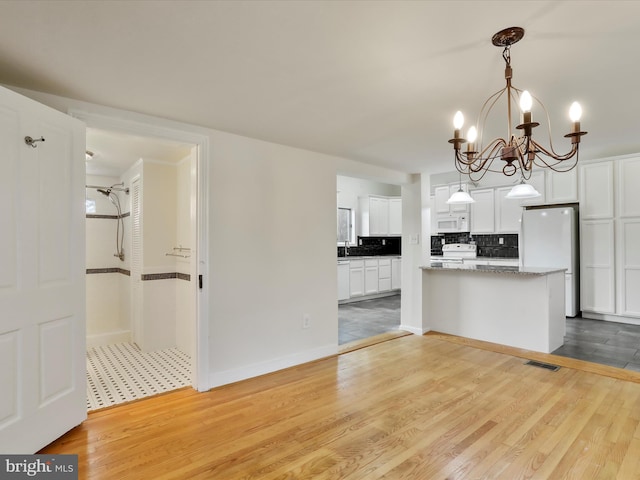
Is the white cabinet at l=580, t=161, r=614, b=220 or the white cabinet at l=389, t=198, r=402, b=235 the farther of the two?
the white cabinet at l=389, t=198, r=402, b=235

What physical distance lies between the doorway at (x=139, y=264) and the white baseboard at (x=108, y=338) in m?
0.01

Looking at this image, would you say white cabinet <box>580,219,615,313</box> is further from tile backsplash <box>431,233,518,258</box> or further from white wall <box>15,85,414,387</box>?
white wall <box>15,85,414,387</box>

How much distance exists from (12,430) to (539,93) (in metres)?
3.67

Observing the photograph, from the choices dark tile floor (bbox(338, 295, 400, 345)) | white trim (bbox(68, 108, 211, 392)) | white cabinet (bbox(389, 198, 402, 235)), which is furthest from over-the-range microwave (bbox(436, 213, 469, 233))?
white trim (bbox(68, 108, 211, 392))

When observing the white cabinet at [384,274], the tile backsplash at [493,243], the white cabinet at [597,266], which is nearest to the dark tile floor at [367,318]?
the white cabinet at [384,274]

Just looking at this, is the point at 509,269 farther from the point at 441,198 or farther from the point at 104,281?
the point at 104,281

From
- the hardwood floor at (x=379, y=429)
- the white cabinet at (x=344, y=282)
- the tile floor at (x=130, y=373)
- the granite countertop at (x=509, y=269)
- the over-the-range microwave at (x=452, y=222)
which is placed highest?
the over-the-range microwave at (x=452, y=222)

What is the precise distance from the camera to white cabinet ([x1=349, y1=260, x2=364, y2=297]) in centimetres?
683

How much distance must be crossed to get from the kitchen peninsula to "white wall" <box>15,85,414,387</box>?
66.1 inches

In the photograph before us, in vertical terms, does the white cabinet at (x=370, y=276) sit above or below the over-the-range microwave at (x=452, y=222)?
below

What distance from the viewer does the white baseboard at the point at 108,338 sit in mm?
4180

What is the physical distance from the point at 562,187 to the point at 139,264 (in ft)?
19.9

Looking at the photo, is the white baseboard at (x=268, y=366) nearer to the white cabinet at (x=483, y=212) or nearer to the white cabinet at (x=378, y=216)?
the white cabinet at (x=483, y=212)

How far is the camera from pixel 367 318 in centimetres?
562
